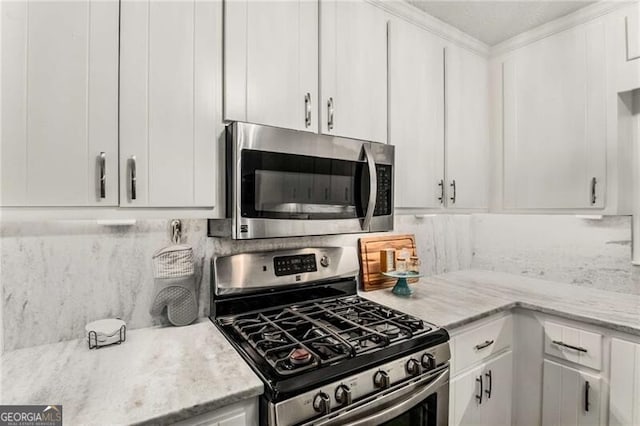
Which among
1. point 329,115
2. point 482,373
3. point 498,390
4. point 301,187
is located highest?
point 329,115

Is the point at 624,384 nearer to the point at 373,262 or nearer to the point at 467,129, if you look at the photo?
the point at 373,262

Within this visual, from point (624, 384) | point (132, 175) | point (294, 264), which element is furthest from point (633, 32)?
point (132, 175)

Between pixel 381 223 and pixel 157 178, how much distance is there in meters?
0.98

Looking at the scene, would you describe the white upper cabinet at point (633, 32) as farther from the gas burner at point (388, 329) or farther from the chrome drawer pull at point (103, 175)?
the chrome drawer pull at point (103, 175)

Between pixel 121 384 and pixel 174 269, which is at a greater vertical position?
pixel 174 269

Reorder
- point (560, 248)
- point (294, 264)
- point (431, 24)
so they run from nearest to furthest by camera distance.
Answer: point (294, 264) < point (431, 24) < point (560, 248)

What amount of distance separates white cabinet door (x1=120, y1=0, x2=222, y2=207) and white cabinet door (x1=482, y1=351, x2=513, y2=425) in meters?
1.54

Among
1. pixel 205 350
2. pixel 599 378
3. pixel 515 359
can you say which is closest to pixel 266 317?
pixel 205 350

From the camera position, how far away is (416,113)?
181cm

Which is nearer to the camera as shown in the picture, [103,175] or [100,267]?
[103,175]

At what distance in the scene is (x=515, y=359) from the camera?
1.69m

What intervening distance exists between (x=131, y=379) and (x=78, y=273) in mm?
517

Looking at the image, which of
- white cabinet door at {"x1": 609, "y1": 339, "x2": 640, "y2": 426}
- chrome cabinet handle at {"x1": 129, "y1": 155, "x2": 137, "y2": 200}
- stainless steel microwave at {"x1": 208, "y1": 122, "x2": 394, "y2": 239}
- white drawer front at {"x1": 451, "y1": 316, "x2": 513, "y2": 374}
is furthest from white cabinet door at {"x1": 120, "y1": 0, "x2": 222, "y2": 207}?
white cabinet door at {"x1": 609, "y1": 339, "x2": 640, "y2": 426}

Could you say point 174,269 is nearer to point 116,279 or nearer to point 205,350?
point 116,279
